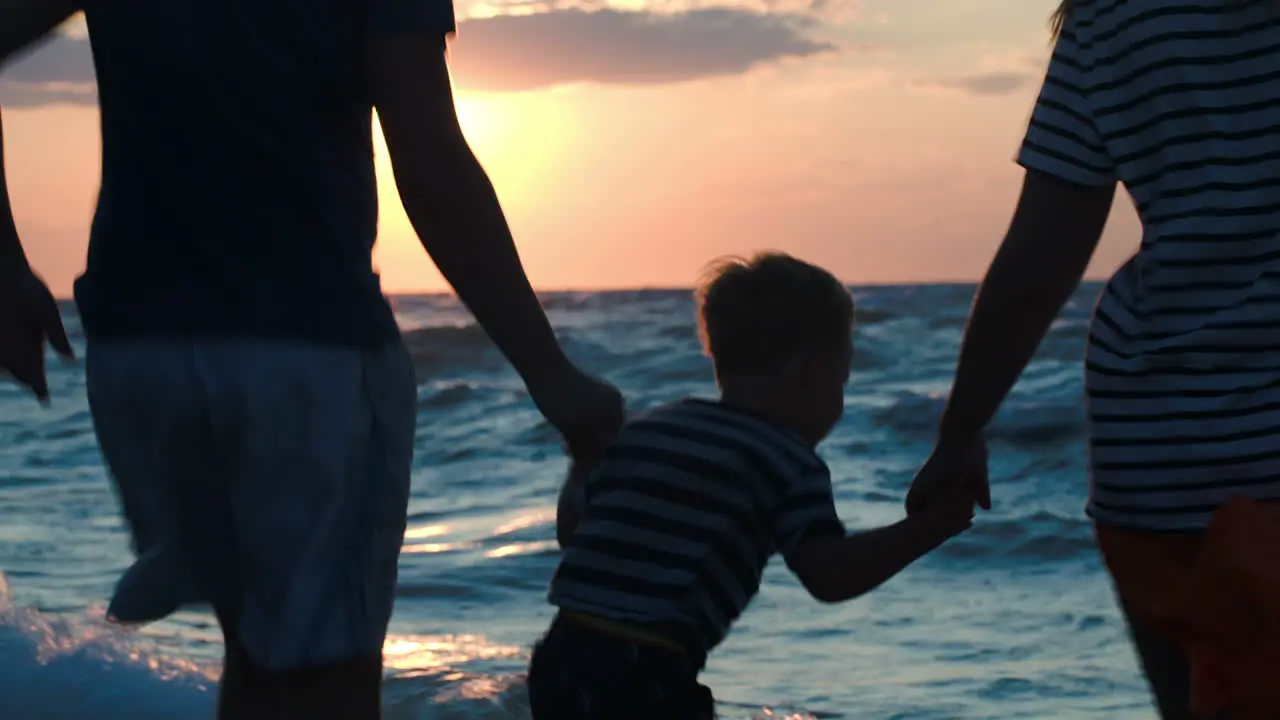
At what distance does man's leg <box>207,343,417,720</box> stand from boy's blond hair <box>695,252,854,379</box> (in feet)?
1.93

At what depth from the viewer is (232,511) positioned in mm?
1958

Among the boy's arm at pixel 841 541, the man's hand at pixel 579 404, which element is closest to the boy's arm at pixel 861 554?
the boy's arm at pixel 841 541

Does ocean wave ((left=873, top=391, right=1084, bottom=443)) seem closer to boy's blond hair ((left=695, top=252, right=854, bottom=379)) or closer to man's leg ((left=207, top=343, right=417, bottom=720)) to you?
boy's blond hair ((left=695, top=252, right=854, bottom=379))

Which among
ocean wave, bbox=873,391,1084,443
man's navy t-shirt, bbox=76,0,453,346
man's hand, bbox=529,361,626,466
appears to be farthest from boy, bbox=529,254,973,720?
ocean wave, bbox=873,391,1084,443

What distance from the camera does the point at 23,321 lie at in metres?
2.03

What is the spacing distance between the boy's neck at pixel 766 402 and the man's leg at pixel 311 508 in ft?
1.91

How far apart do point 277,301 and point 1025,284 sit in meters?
0.90

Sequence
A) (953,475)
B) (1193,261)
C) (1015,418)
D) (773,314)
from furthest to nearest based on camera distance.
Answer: (1015,418) → (773,314) → (953,475) → (1193,261)

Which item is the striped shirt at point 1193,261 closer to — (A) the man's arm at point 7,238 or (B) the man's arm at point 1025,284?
(B) the man's arm at point 1025,284

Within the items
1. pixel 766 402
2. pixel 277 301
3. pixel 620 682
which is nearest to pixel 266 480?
pixel 277 301

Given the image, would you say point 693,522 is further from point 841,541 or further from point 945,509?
point 945,509

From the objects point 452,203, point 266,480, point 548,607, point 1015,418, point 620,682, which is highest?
point 452,203

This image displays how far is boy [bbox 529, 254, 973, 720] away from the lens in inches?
90.3

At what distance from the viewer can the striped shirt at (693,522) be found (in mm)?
2299
